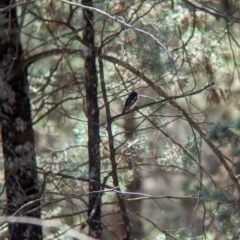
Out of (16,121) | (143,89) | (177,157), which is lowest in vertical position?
(177,157)

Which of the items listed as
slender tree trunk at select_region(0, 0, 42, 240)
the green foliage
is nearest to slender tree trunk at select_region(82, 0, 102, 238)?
the green foliage

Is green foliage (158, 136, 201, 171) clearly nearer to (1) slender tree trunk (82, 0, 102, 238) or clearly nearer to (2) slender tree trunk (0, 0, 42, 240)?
(1) slender tree trunk (82, 0, 102, 238)

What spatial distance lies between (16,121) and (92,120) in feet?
2.88

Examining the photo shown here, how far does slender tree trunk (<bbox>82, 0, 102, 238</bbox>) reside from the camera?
5.00 metres

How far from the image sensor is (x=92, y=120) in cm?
511

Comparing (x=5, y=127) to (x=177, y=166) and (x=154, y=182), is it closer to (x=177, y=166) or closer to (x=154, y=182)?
(x=177, y=166)

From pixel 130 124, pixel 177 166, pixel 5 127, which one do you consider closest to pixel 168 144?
pixel 177 166

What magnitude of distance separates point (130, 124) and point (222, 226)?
492cm

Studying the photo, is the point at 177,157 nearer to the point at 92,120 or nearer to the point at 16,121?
the point at 92,120

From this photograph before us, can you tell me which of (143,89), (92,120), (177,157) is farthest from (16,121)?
(177,157)

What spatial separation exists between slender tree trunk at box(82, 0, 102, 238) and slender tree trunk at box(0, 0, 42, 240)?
58 centimetres

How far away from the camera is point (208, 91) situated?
600cm

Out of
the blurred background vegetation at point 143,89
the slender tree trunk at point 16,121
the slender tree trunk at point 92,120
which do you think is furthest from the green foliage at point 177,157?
the slender tree trunk at point 16,121

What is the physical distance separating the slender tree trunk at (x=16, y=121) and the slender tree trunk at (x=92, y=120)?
581 millimetres
